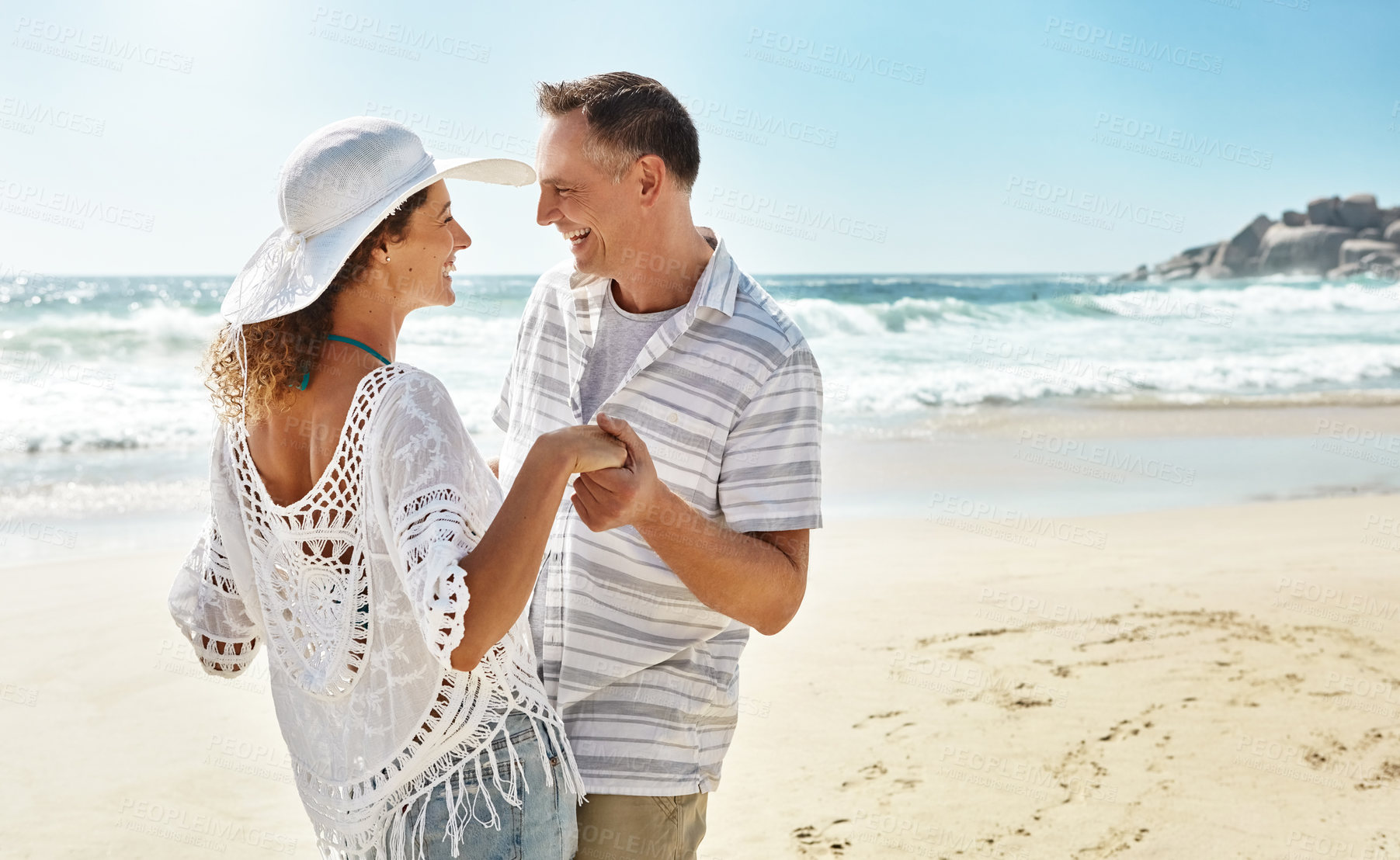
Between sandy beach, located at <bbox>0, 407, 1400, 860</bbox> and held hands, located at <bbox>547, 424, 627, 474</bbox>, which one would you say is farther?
sandy beach, located at <bbox>0, 407, 1400, 860</bbox>

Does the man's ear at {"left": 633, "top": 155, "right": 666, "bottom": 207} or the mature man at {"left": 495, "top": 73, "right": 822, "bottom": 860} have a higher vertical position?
the man's ear at {"left": 633, "top": 155, "right": 666, "bottom": 207}

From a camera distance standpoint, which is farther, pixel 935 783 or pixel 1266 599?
pixel 1266 599

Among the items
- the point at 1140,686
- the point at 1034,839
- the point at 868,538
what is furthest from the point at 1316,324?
the point at 1034,839

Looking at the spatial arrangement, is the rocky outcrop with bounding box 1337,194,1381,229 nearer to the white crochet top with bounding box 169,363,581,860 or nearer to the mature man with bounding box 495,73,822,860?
the mature man with bounding box 495,73,822,860

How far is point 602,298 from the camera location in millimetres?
2496

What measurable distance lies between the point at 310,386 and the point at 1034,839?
3.18m

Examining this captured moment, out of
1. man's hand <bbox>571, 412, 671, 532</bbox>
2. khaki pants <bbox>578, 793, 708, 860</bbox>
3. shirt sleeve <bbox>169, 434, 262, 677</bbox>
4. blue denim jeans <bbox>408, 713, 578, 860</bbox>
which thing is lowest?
khaki pants <bbox>578, 793, 708, 860</bbox>

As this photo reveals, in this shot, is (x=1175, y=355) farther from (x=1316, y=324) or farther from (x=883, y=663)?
(x=883, y=663)

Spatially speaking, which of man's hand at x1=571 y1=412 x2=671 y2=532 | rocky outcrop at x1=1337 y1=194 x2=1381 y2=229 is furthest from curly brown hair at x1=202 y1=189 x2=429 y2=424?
rocky outcrop at x1=1337 y1=194 x2=1381 y2=229

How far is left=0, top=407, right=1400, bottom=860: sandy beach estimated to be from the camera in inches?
157

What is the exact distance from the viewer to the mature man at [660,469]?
6.97ft

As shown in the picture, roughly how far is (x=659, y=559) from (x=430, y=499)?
75 centimetres

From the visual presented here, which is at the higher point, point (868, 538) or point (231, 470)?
point (231, 470)

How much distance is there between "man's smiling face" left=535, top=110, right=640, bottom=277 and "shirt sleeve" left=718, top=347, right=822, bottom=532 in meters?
0.49
